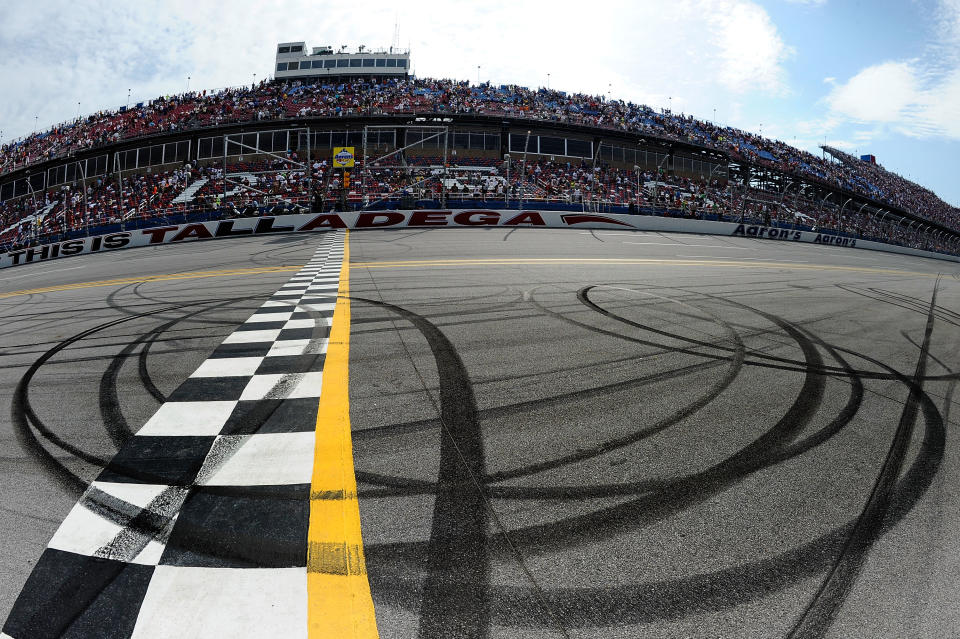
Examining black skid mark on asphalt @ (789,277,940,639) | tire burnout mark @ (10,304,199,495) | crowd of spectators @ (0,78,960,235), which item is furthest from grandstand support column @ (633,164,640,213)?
tire burnout mark @ (10,304,199,495)

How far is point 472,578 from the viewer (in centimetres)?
159

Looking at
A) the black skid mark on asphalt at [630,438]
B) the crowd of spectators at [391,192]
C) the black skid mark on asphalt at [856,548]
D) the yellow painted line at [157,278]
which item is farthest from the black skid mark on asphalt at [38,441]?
the crowd of spectators at [391,192]

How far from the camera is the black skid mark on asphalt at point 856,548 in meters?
1.50

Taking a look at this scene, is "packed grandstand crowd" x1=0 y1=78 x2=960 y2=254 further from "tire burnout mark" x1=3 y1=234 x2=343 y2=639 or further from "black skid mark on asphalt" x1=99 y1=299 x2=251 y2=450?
"tire burnout mark" x1=3 y1=234 x2=343 y2=639

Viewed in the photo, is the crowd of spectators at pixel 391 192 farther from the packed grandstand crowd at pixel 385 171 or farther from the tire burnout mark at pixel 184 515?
the tire burnout mark at pixel 184 515

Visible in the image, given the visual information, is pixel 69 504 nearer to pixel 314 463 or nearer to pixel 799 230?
pixel 314 463

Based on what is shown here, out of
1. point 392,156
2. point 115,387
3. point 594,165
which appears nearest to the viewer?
point 115,387

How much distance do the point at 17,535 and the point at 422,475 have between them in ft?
5.39

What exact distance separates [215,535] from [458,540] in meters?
0.96

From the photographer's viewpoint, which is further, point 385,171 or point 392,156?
point 392,156

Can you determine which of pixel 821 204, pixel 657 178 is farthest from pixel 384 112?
pixel 821 204

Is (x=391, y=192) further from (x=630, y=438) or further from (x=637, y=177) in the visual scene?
(x=630, y=438)

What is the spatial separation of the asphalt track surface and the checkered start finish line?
0.33 feet

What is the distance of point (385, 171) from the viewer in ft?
108
